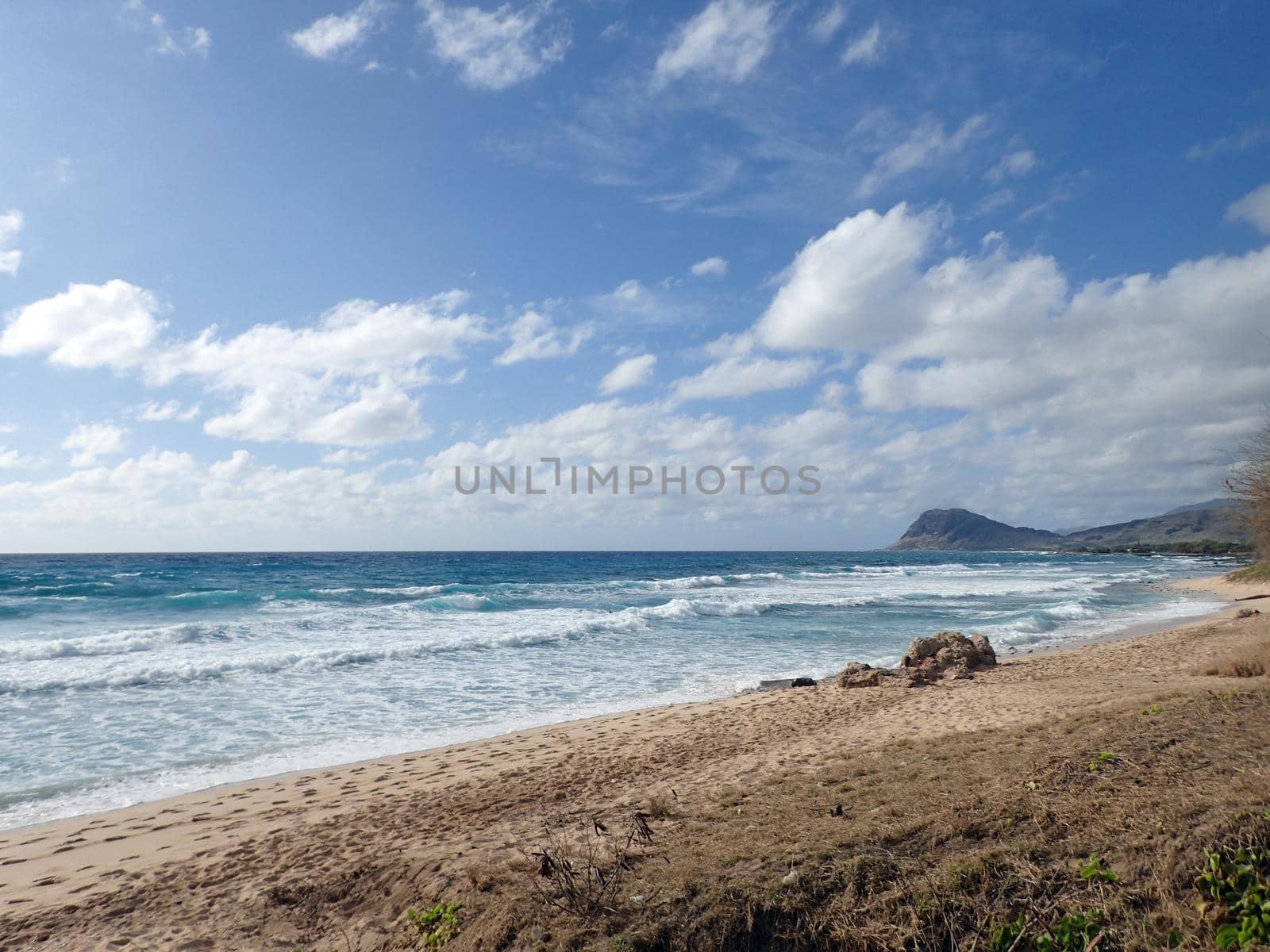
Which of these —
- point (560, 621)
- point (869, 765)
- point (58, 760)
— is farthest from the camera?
point (560, 621)

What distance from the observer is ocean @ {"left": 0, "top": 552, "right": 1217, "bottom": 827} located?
10.1 m

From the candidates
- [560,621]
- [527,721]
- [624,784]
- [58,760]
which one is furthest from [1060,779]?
[560,621]

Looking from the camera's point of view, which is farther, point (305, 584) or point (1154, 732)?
point (305, 584)

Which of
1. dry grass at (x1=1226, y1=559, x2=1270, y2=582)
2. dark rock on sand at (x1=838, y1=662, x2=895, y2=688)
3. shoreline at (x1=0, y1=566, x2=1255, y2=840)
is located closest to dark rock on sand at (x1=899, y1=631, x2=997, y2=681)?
dark rock on sand at (x1=838, y1=662, x2=895, y2=688)

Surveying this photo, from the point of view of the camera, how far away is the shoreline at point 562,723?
7878mm

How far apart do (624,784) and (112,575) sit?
56959mm

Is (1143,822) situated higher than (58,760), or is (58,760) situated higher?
(1143,822)

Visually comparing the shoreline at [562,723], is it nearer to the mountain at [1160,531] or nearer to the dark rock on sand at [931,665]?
the dark rock on sand at [931,665]

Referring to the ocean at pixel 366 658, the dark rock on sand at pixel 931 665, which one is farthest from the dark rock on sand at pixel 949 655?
the ocean at pixel 366 658

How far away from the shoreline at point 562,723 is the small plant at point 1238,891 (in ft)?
28.4

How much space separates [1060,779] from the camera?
495cm

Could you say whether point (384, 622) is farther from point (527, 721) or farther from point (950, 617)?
point (950, 617)

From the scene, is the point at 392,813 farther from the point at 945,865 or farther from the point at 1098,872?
the point at 1098,872

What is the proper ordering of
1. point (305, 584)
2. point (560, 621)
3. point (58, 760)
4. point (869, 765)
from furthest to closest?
point (305, 584)
point (560, 621)
point (58, 760)
point (869, 765)
